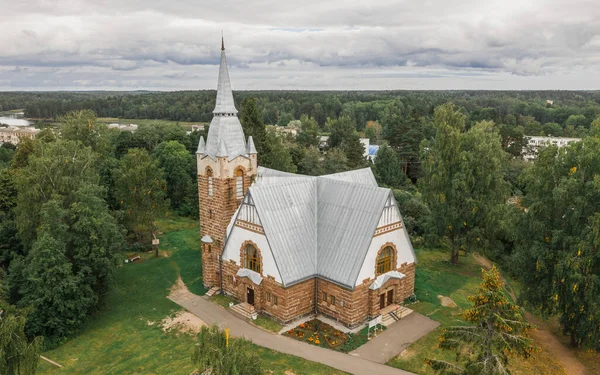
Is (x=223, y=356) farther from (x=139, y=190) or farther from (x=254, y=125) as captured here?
(x=254, y=125)

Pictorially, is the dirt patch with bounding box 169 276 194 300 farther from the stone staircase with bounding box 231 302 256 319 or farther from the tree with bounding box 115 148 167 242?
the tree with bounding box 115 148 167 242

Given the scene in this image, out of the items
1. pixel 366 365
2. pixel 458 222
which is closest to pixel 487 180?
pixel 458 222

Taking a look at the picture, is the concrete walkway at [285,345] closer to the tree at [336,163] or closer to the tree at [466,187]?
the tree at [466,187]

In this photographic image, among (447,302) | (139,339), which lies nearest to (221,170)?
(139,339)

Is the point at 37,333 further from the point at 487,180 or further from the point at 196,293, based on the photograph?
the point at 487,180

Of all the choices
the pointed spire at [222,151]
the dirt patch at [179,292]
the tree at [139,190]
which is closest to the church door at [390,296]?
the dirt patch at [179,292]

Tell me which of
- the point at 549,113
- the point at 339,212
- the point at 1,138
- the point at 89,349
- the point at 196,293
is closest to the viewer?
the point at 89,349
